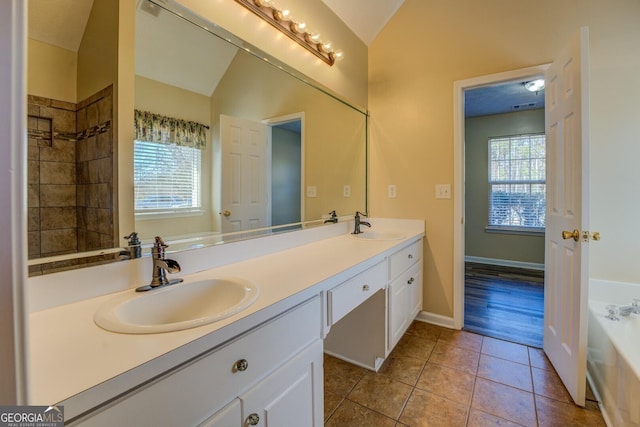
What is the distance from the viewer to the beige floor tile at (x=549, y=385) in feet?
5.18

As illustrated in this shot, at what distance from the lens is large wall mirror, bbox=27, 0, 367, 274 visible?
0.84m

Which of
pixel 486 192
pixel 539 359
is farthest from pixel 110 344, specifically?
pixel 486 192

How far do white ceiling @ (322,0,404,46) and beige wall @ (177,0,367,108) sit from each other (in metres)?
0.05

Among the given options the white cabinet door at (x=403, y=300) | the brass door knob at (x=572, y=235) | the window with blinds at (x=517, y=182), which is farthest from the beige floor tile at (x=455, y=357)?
the window with blinds at (x=517, y=182)

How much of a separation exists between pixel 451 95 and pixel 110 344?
2537 mm

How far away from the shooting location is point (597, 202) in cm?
197

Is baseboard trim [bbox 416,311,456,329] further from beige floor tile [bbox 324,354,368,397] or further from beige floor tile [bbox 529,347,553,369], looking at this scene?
beige floor tile [bbox 324,354,368,397]

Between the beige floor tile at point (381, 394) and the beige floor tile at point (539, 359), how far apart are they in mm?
910

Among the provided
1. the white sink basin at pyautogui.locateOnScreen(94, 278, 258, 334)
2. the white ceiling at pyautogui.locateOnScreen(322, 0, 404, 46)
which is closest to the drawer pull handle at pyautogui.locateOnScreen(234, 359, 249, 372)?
the white sink basin at pyautogui.locateOnScreen(94, 278, 258, 334)

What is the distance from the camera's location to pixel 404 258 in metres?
2.01

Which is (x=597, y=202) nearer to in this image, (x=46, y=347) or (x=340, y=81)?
(x=340, y=81)

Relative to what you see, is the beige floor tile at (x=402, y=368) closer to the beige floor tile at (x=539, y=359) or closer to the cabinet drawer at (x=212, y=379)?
the beige floor tile at (x=539, y=359)

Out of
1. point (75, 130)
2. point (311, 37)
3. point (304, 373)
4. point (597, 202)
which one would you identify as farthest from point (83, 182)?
point (597, 202)

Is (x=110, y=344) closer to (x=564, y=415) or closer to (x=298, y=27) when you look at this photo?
(x=298, y=27)
